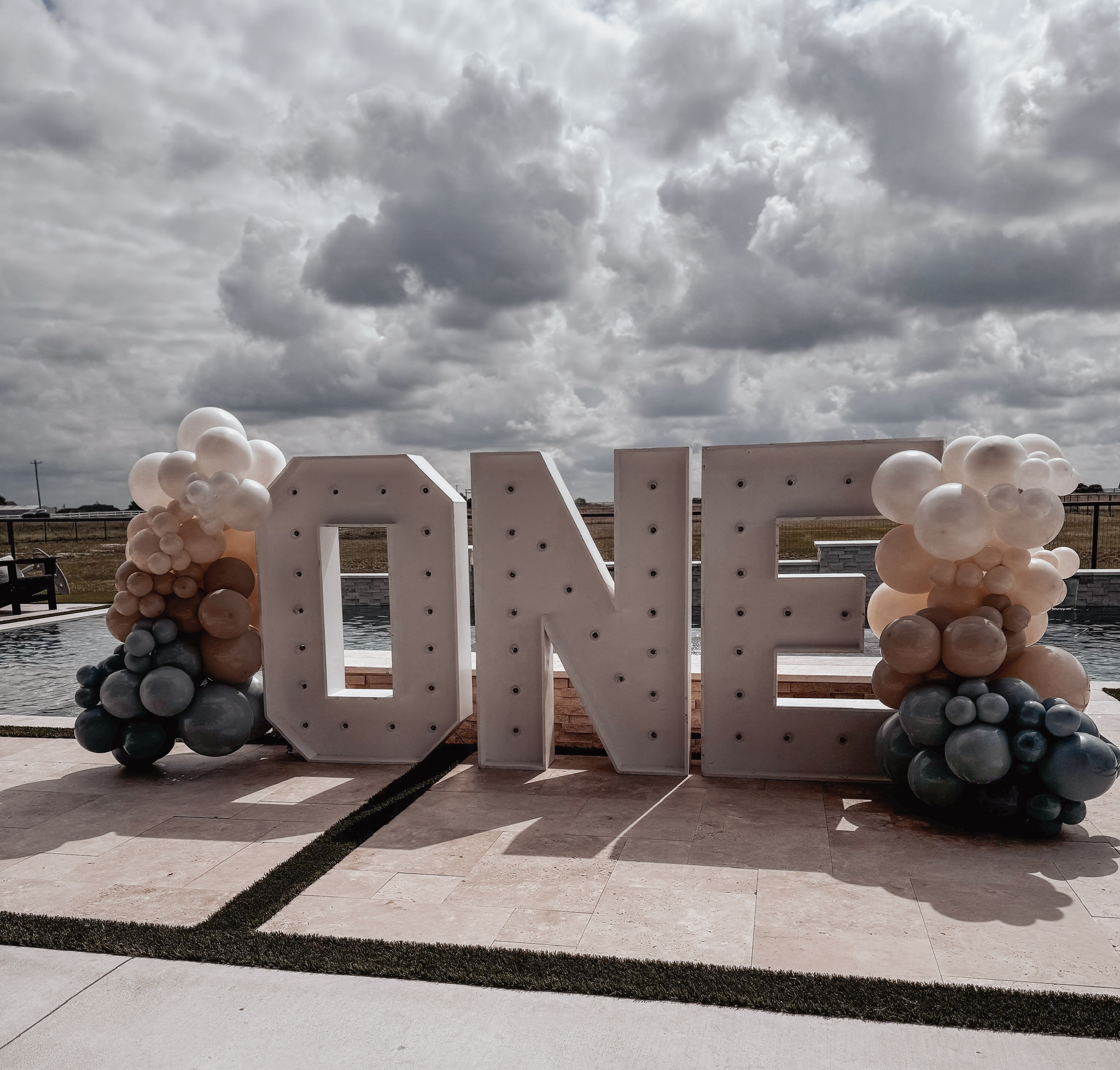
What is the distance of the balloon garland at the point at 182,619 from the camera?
6.36m

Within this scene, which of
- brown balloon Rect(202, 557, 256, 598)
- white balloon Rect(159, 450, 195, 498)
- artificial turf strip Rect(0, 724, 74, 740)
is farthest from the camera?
Result: artificial turf strip Rect(0, 724, 74, 740)

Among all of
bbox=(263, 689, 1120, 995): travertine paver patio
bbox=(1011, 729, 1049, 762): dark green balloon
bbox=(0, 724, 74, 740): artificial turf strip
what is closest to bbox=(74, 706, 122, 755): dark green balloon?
bbox=(0, 724, 74, 740): artificial turf strip

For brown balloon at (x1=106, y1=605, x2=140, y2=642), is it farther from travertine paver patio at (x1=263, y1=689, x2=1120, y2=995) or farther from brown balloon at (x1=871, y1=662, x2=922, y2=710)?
brown balloon at (x1=871, y1=662, x2=922, y2=710)

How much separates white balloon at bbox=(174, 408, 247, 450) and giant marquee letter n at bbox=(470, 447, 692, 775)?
78.1 inches

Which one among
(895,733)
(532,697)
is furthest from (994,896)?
(532,697)

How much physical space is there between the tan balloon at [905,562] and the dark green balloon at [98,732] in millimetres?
5303

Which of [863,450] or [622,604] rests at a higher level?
[863,450]

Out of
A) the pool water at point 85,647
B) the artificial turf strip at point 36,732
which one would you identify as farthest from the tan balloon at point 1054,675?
the artificial turf strip at point 36,732

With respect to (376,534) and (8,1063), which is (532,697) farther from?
(376,534)

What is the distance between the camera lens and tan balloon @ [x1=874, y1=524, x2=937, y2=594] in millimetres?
5535

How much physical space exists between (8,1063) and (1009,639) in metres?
5.18

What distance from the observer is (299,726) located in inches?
270

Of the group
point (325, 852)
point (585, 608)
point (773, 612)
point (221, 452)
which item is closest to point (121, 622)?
point (221, 452)

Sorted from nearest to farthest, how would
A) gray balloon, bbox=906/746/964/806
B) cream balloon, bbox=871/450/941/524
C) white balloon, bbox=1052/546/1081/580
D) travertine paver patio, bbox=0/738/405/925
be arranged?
travertine paver patio, bbox=0/738/405/925
gray balloon, bbox=906/746/964/806
cream balloon, bbox=871/450/941/524
white balloon, bbox=1052/546/1081/580
